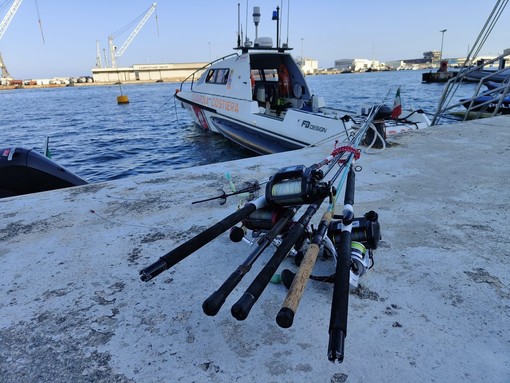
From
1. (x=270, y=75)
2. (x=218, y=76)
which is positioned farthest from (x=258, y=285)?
(x=270, y=75)

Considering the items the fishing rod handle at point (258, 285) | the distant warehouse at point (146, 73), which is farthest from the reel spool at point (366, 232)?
the distant warehouse at point (146, 73)

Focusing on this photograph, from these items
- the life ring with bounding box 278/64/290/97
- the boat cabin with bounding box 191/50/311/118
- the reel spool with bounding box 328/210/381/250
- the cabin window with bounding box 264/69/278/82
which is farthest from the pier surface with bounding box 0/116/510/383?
the cabin window with bounding box 264/69/278/82

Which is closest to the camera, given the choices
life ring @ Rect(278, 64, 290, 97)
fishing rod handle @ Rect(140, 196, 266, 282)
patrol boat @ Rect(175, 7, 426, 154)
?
fishing rod handle @ Rect(140, 196, 266, 282)

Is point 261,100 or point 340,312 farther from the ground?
point 261,100

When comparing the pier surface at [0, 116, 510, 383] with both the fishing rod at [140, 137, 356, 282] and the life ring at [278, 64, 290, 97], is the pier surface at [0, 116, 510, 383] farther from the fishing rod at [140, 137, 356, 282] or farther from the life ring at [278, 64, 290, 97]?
the life ring at [278, 64, 290, 97]

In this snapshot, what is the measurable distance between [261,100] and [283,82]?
979 millimetres

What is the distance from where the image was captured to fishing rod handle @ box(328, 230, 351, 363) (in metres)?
1.05

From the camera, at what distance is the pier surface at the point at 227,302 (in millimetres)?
1588

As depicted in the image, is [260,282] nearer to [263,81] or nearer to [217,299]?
[217,299]

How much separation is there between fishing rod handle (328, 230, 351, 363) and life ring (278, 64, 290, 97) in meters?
10.6

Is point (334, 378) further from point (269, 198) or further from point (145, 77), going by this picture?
point (145, 77)

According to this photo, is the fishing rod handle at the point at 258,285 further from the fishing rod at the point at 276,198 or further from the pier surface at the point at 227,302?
the pier surface at the point at 227,302

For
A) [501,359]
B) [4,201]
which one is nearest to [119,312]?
[501,359]

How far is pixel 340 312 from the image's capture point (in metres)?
1.18
